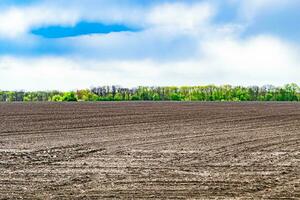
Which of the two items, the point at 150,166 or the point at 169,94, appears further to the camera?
the point at 169,94

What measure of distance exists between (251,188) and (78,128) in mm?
17979

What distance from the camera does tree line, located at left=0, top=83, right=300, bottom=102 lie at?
146m

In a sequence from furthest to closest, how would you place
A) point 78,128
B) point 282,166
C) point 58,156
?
point 78,128, point 58,156, point 282,166

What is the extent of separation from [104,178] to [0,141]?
10229 millimetres

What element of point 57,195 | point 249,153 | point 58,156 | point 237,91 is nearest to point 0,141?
point 58,156

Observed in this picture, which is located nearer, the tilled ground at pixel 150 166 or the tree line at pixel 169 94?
the tilled ground at pixel 150 166

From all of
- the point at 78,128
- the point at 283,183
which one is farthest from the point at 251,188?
the point at 78,128

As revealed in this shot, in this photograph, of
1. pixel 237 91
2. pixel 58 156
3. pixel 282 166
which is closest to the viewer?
pixel 282 166

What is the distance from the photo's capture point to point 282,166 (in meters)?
14.4

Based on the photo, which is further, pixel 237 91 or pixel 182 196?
pixel 237 91

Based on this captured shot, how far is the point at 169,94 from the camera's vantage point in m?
155

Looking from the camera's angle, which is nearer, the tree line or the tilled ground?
the tilled ground

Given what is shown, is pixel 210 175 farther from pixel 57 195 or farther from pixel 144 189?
pixel 57 195

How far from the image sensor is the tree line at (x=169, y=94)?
477 ft
